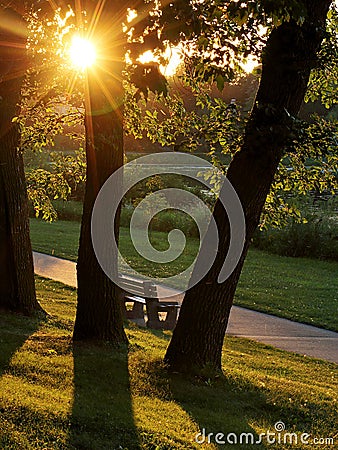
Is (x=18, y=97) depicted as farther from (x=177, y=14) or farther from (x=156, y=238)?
(x=156, y=238)

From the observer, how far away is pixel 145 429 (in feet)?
16.5

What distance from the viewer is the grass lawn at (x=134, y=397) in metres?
4.79

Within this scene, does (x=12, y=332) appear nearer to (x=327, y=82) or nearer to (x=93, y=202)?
(x=93, y=202)

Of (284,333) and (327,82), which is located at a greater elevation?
(327,82)

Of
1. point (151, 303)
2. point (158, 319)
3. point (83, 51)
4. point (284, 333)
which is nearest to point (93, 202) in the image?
point (83, 51)

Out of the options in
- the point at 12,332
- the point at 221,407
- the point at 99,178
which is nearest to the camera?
the point at 221,407

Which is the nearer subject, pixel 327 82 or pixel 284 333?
pixel 327 82

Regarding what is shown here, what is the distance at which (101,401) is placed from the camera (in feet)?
18.8

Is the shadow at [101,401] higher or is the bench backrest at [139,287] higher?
the bench backrest at [139,287]

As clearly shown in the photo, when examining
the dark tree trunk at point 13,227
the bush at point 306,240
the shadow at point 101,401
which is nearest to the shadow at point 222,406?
the shadow at point 101,401

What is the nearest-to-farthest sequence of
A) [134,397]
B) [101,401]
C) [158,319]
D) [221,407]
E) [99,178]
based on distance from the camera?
[101,401], [134,397], [221,407], [99,178], [158,319]

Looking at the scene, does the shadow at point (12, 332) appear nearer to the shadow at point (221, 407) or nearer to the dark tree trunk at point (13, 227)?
the dark tree trunk at point (13, 227)

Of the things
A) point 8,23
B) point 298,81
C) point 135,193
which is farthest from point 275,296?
point 135,193

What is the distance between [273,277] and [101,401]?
1216 cm
